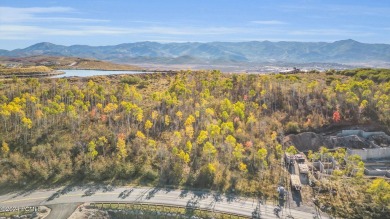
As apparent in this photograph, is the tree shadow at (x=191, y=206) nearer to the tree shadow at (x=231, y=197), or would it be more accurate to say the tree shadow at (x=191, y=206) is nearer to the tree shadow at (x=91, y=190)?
the tree shadow at (x=231, y=197)

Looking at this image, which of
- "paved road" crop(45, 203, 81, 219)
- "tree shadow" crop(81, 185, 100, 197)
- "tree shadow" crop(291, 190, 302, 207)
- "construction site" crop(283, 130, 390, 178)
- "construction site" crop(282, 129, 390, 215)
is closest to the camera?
"paved road" crop(45, 203, 81, 219)

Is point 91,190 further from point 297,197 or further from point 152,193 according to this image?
point 297,197

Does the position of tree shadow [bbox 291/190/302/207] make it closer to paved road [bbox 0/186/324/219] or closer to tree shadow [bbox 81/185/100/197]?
paved road [bbox 0/186/324/219]

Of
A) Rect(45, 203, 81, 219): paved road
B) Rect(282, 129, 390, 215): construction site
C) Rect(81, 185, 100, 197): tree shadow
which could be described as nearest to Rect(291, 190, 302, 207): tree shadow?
Rect(282, 129, 390, 215): construction site

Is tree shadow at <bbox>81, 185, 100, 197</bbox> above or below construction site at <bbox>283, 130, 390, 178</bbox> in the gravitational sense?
below

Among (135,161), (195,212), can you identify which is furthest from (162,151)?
(195,212)

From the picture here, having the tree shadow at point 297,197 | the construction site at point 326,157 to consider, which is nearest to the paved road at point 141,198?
the tree shadow at point 297,197

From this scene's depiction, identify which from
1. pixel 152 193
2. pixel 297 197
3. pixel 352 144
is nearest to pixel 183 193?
pixel 152 193

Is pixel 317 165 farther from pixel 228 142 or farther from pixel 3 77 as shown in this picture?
pixel 3 77
